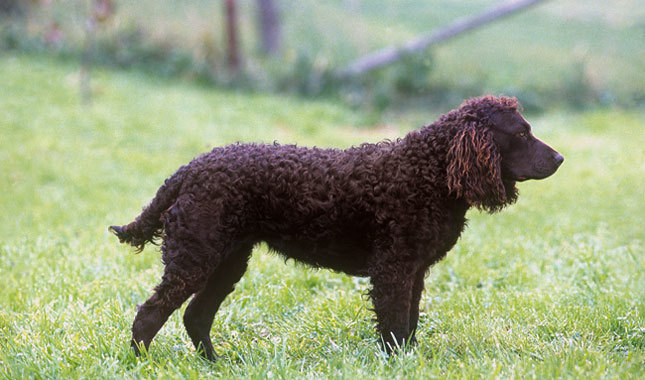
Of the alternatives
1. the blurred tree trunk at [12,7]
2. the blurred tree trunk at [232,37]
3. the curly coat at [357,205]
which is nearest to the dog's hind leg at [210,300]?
the curly coat at [357,205]

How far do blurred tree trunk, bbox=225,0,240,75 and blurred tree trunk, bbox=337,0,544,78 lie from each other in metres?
2.74

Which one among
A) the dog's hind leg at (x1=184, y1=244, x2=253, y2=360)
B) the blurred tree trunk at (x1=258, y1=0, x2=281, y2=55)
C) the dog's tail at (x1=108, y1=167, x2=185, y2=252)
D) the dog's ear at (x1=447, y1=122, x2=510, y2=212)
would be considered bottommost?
the dog's hind leg at (x1=184, y1=244, x2=253, y2=360)

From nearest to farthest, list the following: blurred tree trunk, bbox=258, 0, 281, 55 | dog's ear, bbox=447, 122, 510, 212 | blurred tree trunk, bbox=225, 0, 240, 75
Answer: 1. dog's ear, bbox=447, 122, 510, 212
2. blurred tree trunk, bbox=225, 0, 240, 75
3. blurred tree trunk, bbox=258, 0, 281, 55

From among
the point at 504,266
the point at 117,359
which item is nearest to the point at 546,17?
the point at 504,266

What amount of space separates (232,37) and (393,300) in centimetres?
1184

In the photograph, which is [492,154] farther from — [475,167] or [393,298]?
[393,298]

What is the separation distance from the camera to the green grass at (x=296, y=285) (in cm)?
365

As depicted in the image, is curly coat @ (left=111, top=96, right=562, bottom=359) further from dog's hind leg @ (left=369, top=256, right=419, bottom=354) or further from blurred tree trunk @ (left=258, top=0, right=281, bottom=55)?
blurred tree trunk @ (left=258, top=0, right=281, bottom=55)

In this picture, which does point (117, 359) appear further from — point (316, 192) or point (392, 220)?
point (392, 220)

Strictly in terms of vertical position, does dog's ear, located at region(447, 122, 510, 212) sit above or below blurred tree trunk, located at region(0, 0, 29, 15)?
below

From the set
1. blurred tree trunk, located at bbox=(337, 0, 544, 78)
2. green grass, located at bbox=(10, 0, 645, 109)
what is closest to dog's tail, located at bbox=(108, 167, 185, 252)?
green grass, located at bbox=(10, 0, 645, 109)

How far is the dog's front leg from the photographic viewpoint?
11.9 ft

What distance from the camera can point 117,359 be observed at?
3.80m

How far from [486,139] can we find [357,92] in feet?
34.6
